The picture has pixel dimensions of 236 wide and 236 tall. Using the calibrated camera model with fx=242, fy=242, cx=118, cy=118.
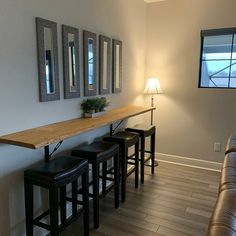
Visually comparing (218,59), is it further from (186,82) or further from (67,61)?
(67,61)

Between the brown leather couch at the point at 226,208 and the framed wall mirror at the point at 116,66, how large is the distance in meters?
1.87

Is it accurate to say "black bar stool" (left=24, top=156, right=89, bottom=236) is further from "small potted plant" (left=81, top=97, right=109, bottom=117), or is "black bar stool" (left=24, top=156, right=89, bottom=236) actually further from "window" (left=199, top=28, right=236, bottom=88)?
"window" (left=199, top=28, right=236, bottom=88)

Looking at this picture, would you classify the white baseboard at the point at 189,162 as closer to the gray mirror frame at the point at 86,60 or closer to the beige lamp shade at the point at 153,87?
the beige lamp shade at the point at 153,87

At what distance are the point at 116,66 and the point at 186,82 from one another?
1.22 m

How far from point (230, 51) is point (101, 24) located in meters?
1.93

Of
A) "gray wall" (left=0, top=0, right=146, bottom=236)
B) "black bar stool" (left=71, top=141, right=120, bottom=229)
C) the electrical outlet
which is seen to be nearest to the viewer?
"gray wall" (left=0, top=0, right=146, bottom=236)

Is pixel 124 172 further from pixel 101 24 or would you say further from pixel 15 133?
pixel 101 24

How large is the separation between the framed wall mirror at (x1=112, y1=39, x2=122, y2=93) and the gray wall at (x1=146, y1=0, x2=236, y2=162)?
0.87 meters

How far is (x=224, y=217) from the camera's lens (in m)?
1.03

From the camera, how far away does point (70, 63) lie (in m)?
2.41

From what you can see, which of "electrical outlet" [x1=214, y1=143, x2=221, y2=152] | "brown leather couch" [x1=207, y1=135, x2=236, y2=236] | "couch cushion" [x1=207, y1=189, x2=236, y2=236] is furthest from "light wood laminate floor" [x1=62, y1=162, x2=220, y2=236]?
"couch cushion" [x1=207, y1=189, x2=236, y2=236]

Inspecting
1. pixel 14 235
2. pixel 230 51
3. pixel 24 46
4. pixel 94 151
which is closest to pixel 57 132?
pixel 94 151

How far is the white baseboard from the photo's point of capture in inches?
148

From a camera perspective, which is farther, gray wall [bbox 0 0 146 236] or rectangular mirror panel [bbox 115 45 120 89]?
rectangular mirror panel [bbox 115 45 120 89]
